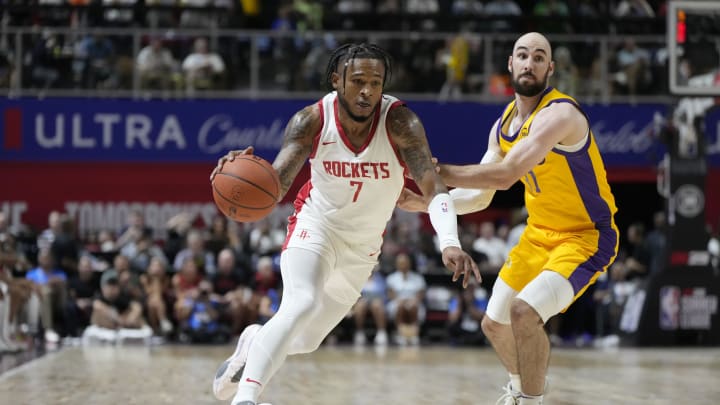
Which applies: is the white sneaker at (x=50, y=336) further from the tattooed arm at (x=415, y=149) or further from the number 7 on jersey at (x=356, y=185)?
the tattooed arm at (x=415, y=149)

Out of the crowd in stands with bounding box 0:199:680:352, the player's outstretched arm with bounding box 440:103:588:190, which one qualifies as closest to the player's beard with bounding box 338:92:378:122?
the player's outstretched arm with bounding box 440:103:588:190

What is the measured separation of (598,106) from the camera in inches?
677

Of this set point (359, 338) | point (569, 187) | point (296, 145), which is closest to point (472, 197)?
point (569, 187)

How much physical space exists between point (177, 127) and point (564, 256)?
11639 millimetres

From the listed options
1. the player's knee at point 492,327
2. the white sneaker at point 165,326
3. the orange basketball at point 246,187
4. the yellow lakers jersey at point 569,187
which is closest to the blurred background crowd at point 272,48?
the white sneaker at point 165,326

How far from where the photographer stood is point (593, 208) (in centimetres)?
629

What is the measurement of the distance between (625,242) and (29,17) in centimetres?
1146

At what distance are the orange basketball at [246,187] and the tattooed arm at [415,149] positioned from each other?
2.34 ft

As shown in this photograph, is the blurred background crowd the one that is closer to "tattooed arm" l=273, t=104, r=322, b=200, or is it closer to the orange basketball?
"tattooed arm" l=273, t=104, r=322, b=200

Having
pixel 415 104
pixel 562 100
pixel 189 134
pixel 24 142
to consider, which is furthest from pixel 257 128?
pixel 562 100

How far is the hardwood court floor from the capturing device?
7.84 metres

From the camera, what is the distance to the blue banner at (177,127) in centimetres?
1669

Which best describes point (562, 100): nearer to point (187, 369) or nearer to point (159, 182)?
point (187, 369)

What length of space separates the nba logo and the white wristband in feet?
33.2
